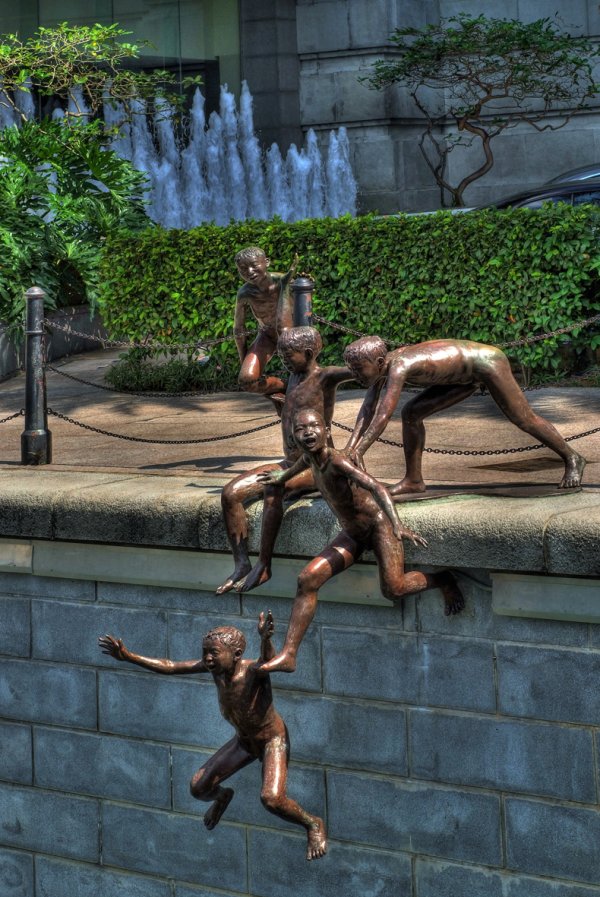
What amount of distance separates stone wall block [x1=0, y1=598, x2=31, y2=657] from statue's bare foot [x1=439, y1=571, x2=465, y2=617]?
242cm

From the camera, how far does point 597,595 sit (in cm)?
576

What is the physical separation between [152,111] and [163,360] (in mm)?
7438

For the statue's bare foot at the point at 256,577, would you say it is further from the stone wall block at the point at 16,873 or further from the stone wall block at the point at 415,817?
the stone wall block at the point at 16,873

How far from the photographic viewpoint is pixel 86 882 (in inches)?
292

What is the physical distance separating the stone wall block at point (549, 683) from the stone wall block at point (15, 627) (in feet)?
8.61

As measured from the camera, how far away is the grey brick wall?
6.05 meters

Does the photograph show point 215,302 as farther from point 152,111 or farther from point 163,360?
point 152,111

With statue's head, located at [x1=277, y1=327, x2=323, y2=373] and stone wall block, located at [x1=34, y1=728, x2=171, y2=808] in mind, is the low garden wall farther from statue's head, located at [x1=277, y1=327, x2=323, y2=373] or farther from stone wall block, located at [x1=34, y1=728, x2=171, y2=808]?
statue's head, located at [x1=277, y1=327, x2=323, y2=373]

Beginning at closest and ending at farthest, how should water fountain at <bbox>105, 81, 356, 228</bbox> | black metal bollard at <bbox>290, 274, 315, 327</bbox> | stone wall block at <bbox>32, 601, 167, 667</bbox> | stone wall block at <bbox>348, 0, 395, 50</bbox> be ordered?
1. stone wall block at <bbox>32, 601, 167, 667</bbox>
2. black metal bollard at <bbox>290, 274, 315, 327</bbox>
3. stone wall block at <bbox>348, 0, 395, 50</bbox>
4. water fountain at <bbox>105, 81, 356, 228</bbox>

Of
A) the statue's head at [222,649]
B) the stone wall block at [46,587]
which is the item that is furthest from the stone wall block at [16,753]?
the statue's head at [222,649]

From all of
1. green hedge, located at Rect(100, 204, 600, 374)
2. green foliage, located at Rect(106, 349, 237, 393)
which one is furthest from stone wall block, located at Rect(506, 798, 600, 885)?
green foliage, located at Rect(106, 349, 237, 393)

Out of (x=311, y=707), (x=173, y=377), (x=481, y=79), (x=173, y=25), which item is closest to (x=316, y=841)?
(x=311, y=707)

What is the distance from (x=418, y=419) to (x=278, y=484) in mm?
841

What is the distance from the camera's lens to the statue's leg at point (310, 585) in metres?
6.09
